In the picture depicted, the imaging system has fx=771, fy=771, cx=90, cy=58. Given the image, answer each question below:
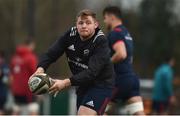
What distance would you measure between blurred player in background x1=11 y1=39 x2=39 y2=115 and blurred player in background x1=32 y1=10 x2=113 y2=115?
22.4 feet

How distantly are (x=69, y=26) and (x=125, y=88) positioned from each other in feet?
68.3

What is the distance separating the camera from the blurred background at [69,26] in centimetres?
2729

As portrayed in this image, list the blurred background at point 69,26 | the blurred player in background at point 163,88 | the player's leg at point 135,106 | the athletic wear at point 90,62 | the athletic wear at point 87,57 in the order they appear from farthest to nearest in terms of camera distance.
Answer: the blurred background at point 69,26, the blurred player in background at point 163,88, the player's leg at point 135,106, the athletic wear at point 90,62, the athletic wear at point 87,57

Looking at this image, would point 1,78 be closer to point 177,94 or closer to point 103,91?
point 103,91

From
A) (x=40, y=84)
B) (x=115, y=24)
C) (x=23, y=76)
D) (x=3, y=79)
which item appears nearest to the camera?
(x=40, y=84)

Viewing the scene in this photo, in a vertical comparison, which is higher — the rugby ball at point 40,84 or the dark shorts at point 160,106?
the rugby ball at point 40,84

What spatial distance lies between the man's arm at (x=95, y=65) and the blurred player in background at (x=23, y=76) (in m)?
7.17

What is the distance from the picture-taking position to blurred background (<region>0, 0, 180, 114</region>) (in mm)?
27286

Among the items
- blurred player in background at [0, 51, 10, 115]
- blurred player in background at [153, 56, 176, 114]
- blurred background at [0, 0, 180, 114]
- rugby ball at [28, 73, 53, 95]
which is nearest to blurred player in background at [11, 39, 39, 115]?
blurred player in background at [0, 51, 10, 115]

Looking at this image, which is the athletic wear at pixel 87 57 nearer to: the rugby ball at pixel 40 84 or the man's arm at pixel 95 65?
the man's arm at pixel 95 65

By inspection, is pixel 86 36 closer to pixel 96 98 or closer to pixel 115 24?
pixel 96 98

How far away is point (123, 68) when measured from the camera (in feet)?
39.3

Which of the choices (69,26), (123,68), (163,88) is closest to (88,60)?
(123,68)

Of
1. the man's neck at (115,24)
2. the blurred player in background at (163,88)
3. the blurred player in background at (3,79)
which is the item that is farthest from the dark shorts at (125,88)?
the blurred player in background at (163,88)
